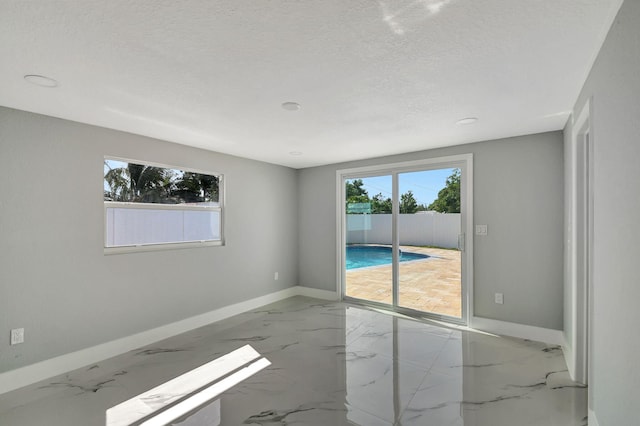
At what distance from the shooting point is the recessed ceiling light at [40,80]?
6.48ft

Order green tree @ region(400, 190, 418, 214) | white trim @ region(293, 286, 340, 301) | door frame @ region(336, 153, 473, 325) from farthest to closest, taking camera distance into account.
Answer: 1. white trim @ region(293, 286, 340, 301)
2. green tree @ region(400, 190, 418, 214)
3. door frame @ region(336, 153, 473, 325)

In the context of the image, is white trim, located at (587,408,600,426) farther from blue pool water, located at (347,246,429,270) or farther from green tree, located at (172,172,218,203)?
green tree, located at (172,172,218,203)

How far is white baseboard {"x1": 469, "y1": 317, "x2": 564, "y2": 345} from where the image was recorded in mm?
3264

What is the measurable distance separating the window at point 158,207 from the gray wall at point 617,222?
3.90 metres

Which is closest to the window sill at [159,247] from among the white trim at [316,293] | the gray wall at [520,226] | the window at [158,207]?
the window at [158,207]

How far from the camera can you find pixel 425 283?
14.1 feet

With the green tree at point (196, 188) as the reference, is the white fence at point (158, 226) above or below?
below

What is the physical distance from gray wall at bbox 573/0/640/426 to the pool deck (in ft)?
7.26

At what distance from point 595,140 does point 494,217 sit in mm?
2046

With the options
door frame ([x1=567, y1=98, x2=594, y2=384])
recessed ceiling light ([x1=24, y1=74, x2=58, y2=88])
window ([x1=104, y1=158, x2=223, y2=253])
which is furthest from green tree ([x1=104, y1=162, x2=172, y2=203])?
door frame ([x1=567, y1=98, x2=594, y2=384])

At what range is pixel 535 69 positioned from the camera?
1.92 meters

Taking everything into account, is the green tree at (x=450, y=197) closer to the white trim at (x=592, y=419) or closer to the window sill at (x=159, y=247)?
the white trim at (x=592, y=419)

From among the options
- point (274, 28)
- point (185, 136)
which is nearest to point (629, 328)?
point (274, 28)

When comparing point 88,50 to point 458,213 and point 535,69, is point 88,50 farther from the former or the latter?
point 458,213
